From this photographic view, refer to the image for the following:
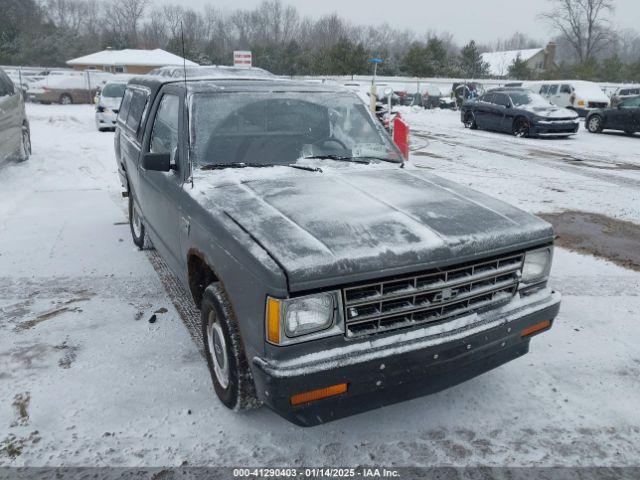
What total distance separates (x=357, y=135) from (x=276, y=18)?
9870cm

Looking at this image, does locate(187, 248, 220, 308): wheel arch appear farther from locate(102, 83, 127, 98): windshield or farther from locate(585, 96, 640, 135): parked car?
locate(585, 96, 640, 135): parked car

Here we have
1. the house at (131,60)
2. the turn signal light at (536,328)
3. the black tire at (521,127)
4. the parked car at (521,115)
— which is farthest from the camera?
the house at (131,60)

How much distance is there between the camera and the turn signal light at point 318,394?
7.75ft

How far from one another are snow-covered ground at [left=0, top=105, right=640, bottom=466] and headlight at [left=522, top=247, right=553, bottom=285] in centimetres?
79

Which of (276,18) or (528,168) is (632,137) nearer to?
(528,168)

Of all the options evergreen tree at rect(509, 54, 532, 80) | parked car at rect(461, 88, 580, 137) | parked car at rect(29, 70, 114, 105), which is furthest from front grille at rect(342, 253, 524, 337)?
evergreen tree at rect(509, 54, 532, 80)

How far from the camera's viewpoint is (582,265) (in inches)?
221

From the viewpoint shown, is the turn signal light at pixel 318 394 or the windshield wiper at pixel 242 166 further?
the windshield wiper at pixel 242 166

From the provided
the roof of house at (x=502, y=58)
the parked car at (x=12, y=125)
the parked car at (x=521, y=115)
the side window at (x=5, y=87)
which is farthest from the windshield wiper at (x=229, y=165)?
the roof of house at (x=502, y=58)

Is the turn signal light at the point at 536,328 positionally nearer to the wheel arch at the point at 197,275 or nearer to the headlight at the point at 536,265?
the headlight at the point at 536,265

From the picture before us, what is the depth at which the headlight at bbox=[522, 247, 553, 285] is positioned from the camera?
301 cm

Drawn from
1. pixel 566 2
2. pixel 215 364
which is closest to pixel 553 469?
pixel 215 364

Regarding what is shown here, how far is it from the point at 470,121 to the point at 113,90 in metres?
13.5

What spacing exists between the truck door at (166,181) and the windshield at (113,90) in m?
13.9
